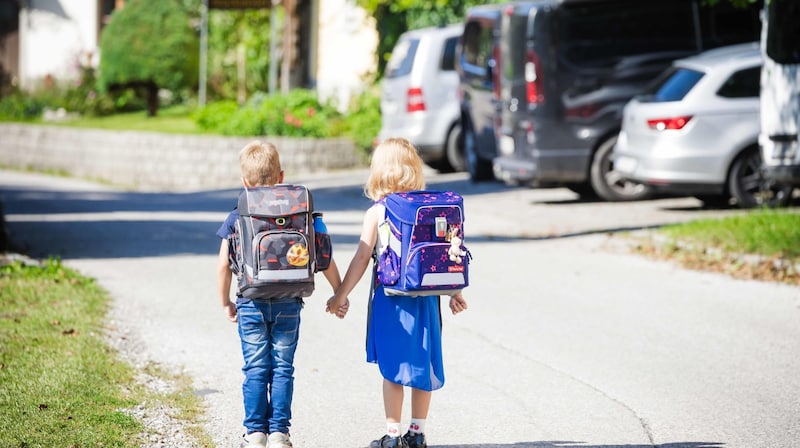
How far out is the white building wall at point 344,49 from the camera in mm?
29000

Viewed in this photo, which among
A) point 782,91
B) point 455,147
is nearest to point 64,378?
point 782,91

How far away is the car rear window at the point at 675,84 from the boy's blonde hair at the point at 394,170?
909 centimetres

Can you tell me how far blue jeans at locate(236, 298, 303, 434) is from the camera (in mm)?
5180

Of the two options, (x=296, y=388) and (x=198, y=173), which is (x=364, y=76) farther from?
(x=296, y=388)

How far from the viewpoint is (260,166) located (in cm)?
524

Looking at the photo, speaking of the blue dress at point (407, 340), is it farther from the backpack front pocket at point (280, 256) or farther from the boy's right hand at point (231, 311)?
the boy's right hand at point (231, 311)

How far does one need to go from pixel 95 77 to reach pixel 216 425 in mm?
27752

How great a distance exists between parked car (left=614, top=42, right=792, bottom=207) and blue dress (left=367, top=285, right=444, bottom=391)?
8942 mm

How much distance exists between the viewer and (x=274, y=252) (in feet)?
16.5

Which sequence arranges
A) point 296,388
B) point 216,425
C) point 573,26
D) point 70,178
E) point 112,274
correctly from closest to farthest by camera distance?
point 216,425
point 296,388
point 112,274
point 573,26
point 70,178

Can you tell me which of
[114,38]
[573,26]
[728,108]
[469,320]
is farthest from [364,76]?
[469,320]

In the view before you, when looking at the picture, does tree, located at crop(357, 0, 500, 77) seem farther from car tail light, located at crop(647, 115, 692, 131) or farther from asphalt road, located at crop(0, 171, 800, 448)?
asphalt road, located at crop(0, 171, 800, 448)

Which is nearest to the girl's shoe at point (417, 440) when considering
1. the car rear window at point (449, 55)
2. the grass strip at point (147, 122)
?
the car rear window at point (449, 55)

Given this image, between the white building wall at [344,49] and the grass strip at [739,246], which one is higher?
the white building wall at [344,49]
